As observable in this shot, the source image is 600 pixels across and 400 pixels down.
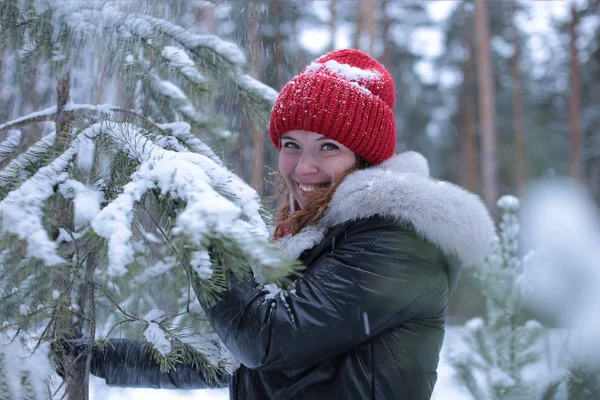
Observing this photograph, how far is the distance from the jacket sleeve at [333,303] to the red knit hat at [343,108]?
468 mm

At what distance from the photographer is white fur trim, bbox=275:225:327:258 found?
1838 millimetres

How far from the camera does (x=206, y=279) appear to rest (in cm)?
122

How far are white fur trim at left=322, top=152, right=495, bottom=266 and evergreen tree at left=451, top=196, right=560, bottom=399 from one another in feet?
1.58

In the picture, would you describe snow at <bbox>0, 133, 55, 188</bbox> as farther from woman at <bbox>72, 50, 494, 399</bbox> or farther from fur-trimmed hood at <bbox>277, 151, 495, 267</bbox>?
fur-trimmed hood at <bbox>277, 151, 495, 267</bbox>

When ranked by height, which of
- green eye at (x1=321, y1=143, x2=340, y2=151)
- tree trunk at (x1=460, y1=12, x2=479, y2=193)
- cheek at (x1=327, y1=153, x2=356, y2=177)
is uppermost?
green eye at (x1=321, y1=143, x2=340, y2=151)

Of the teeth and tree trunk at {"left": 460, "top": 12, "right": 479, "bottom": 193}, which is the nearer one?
the teeth

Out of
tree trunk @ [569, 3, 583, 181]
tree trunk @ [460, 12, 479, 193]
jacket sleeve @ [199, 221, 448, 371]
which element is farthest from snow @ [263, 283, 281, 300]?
tree trunk @ [460, 12, 479, 193]

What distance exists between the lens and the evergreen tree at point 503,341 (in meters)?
1.99

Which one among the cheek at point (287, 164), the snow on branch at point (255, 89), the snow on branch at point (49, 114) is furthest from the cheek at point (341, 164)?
the snow on branch at point (49, 114)

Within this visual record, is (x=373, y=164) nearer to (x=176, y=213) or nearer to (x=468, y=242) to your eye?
(x=468, y=242)

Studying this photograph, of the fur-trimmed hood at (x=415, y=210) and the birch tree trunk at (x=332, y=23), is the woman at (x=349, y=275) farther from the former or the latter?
the birch tree trunk at (x=332, y=23)

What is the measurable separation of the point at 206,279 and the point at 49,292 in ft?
2.35

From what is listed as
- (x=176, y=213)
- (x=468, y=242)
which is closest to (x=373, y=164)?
(x=468, y=242)

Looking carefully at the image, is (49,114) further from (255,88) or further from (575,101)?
(575,101)
